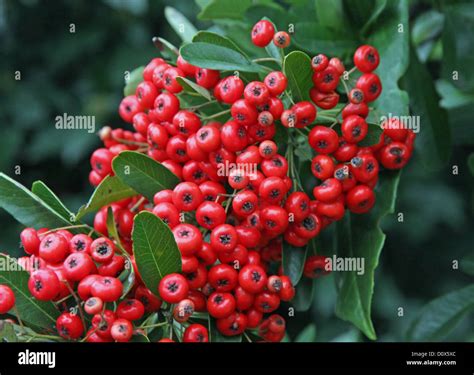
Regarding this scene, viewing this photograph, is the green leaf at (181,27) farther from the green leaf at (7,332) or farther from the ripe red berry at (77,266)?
the green leaf at (7,332)

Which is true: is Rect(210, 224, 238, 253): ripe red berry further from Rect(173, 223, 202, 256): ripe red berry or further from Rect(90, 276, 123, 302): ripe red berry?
Rect(90, 276, 123, 302): ripe red berry

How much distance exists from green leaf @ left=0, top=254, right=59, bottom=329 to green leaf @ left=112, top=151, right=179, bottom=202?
1.14ft

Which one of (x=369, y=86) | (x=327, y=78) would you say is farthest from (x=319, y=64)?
(x=369, y=86)

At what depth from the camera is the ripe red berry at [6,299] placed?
5.35ft

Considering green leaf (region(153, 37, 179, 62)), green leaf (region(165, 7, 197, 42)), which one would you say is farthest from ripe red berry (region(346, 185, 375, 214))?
green leaf (region(165, 7, 197, 42))

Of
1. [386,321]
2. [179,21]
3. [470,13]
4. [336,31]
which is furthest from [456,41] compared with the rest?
[386,321]

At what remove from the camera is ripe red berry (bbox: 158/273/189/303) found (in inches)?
64.2

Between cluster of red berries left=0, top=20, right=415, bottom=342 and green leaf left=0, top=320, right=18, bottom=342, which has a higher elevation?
cluster of red berries left=0, top=20, right=415, bottom=342

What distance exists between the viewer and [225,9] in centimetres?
221

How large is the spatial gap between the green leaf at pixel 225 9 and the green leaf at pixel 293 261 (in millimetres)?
802

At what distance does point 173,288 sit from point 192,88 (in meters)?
0.54

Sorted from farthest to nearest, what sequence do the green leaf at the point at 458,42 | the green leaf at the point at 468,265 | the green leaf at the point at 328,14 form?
the green leaf at the point at 458,42 → the green leaf at the point at 468,265 → the green leaf at the point at 328,14

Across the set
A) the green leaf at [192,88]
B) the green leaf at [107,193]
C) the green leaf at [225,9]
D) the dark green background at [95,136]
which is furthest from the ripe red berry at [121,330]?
the dark green background at [95,136]
